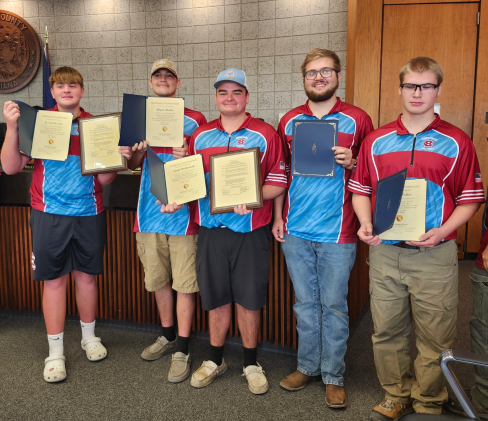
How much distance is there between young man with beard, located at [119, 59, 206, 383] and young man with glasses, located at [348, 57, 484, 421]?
90 centimetres

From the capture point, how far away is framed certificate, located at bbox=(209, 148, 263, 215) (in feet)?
6.07

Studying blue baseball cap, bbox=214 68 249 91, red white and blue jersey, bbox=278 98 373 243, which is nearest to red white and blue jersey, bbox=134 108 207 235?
blue baseball cap, bbox=214 68 249 91

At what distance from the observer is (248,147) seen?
1.96 m

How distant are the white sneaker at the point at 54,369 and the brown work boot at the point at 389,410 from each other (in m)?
1.54

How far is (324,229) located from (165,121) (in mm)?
920

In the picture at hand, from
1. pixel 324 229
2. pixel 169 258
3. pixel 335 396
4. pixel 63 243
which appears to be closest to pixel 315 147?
pixel 324 229

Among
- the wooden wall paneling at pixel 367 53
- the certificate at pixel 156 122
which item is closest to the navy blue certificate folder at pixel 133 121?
the certificate at pixel 156 122

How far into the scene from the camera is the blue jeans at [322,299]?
1921mm

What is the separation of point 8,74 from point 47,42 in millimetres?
758

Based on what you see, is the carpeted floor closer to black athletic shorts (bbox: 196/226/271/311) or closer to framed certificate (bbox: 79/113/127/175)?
black athletic shorts (bbox: 196/226/271/311)

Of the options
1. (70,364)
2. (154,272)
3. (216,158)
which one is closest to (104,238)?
(154,272)

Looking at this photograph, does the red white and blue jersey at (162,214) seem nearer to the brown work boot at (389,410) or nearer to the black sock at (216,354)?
the black sock at (216,354)

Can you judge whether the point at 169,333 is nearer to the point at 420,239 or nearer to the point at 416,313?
the point at 416,313

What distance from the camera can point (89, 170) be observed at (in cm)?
212
